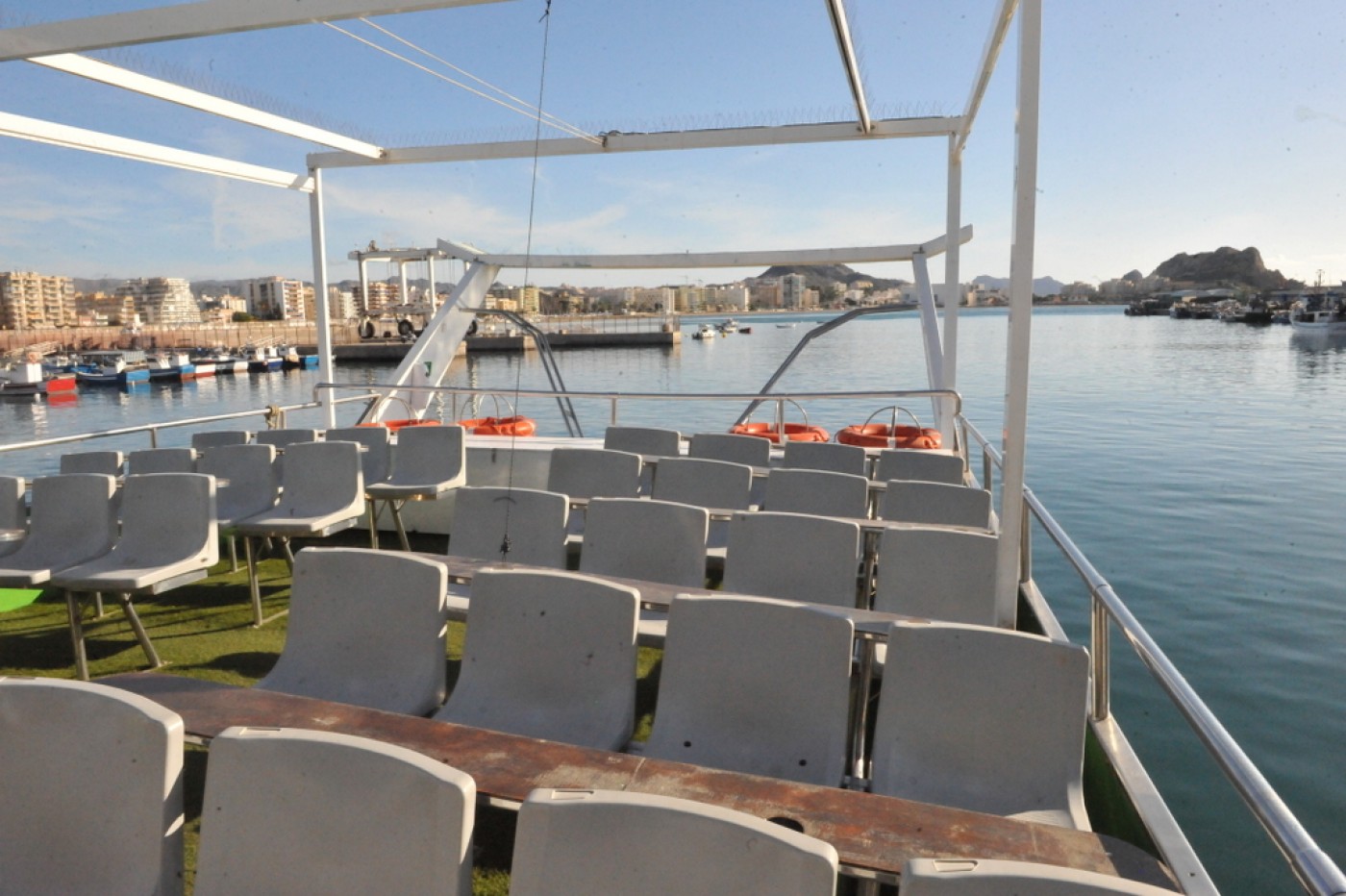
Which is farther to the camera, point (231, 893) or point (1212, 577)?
point (1212, 577)

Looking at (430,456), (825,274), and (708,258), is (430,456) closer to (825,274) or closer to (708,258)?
(708,258)

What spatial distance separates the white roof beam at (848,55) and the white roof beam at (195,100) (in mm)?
3541

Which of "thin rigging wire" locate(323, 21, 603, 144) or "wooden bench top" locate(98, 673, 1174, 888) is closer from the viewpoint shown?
"wooden bench top" locate(98, 673, 1174, 888)

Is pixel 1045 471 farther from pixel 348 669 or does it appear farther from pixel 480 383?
pixel 480 383

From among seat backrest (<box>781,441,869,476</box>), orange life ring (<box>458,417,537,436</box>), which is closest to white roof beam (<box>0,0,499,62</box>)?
seat backrest (<box>781,441,869,476</box>)

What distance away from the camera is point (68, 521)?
385 centimetres

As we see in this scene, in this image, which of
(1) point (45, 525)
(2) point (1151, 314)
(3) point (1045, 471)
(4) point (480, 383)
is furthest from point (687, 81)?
(2) point (1151, 314)

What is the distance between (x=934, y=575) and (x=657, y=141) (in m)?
4.45

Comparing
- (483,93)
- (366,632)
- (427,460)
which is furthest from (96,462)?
(366,632)

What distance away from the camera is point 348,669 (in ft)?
8.21

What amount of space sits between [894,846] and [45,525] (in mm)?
3989

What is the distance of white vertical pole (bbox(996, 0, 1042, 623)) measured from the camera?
2584 mm

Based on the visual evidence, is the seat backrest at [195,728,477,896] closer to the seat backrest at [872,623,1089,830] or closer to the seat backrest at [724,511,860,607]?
the seat backrest at [872,623,1089,830]

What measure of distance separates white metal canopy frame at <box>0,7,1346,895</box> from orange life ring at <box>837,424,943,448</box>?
46 cm
